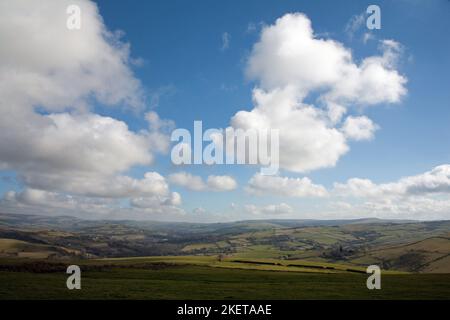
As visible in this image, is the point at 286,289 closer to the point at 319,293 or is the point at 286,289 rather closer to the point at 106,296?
the point at 319,293
